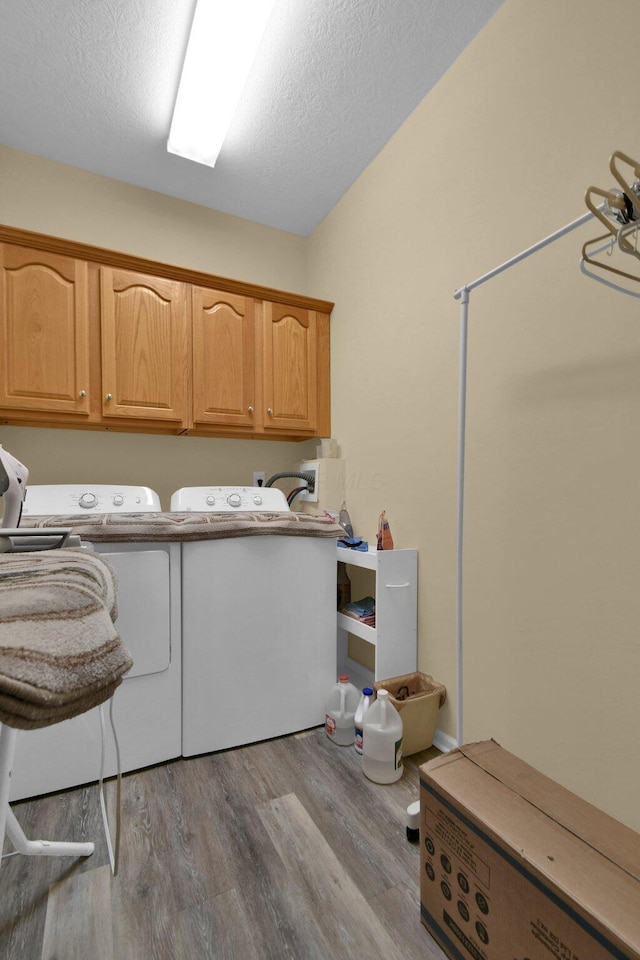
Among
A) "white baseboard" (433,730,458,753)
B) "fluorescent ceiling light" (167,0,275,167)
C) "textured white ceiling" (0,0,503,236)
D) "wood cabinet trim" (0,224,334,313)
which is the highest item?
"textured white ceiling" (0,0,503,236)

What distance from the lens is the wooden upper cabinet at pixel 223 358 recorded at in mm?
2248

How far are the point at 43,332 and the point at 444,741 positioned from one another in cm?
239

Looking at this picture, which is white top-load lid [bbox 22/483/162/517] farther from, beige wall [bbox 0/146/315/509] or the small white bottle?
the small white bottle

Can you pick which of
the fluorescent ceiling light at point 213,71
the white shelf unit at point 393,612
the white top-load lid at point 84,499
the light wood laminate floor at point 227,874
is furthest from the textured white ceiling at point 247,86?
the light wood laminate floor at point 227,874

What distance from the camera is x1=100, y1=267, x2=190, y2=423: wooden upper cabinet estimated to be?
204 cm

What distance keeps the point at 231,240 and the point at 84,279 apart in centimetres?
98

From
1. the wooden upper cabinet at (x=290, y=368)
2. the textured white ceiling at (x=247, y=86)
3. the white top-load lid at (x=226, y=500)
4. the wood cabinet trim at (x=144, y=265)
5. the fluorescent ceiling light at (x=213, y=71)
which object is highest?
the textured white ceiling at (x=247, y=86)

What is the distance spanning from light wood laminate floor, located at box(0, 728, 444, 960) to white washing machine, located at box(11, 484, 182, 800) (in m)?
0.07

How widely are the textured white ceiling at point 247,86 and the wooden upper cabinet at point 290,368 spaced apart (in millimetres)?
690

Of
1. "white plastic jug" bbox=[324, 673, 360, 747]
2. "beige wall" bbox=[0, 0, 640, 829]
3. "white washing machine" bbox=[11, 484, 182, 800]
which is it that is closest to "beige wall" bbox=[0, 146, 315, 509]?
"beige wall" bbox=[0, 0, 640, 829]

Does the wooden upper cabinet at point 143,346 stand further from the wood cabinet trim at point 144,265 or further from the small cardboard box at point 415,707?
the small cardboard box at point 415,707

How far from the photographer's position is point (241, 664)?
168 centimetres

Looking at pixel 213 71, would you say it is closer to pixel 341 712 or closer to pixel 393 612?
pixel 393 612

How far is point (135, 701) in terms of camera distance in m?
1.52
